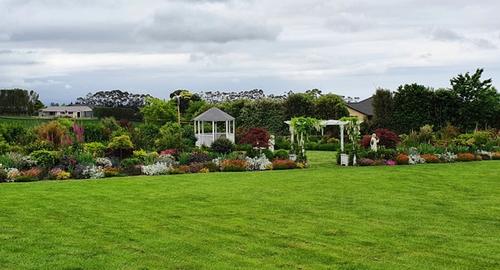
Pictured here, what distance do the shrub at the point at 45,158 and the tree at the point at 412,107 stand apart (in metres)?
21.2

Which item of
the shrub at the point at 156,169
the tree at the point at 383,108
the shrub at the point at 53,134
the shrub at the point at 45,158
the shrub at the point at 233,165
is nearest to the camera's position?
the shrub at the point at 45,158

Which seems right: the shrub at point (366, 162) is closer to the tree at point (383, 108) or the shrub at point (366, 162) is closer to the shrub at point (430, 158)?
the shrub at point (430, 158)

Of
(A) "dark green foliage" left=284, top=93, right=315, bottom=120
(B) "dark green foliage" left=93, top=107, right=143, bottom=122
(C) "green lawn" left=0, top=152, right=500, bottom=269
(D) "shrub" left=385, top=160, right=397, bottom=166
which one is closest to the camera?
(C) "green lawn" left=0, top=152, right=500, bottom=269

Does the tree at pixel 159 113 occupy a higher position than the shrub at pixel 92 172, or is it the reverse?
the tree at pixel 159 113

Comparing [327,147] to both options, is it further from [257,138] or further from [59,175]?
[59,175]

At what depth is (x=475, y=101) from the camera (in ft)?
109

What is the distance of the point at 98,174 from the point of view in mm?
17438

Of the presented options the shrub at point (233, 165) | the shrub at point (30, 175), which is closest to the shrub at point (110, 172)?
the shrub at point (30, 175)

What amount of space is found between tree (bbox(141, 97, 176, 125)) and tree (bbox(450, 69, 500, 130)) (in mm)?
21062

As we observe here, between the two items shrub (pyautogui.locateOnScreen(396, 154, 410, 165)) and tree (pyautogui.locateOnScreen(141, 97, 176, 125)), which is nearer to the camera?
shrub (pyautogui.locateOnScreen(396, 154, 410, 165))

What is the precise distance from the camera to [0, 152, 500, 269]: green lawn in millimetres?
7453

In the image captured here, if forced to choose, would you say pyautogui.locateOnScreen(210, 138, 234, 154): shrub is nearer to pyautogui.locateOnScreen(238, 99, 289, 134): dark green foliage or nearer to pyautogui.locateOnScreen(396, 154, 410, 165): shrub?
pyautogui.locateOnScreen(396, 154, 410, 165): shrub

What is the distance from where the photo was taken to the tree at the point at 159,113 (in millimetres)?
45188

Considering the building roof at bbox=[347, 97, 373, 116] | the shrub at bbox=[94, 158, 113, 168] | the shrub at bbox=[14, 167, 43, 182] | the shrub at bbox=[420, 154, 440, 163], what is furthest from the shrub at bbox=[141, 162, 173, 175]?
the building roof at bbox=[347, 97, 373, 116]
